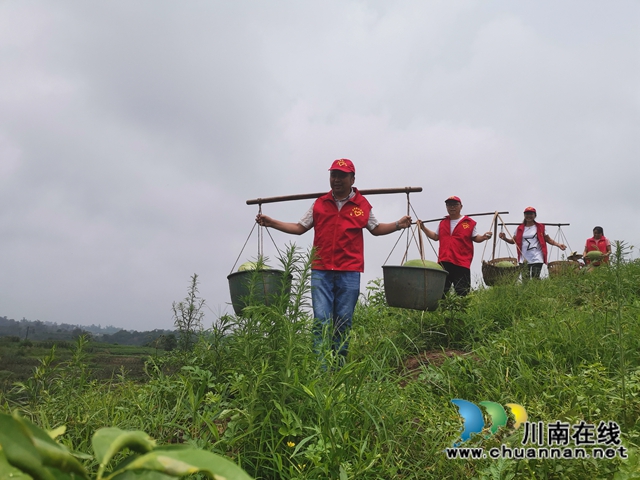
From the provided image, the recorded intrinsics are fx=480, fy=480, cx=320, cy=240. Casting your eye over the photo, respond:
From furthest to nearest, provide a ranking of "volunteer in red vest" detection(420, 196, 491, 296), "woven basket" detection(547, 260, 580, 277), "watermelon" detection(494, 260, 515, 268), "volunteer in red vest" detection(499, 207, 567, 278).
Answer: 1. "volunteer in red vest" detection(499, 207, 567, 278)
2. "woven basket" detection(547, 260, 580, 277)
3. "watermelon" detection(494, 260, 515, 268)
4. "volunteer in red vest" detection(420, 196, 491, 296)

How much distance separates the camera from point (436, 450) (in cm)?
240

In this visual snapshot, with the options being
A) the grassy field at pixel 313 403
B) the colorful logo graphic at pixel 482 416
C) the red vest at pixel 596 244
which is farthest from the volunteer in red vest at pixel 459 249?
the red vest at pixel 596 244

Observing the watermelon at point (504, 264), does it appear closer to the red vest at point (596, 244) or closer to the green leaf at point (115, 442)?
the red vest at point (596, 244)

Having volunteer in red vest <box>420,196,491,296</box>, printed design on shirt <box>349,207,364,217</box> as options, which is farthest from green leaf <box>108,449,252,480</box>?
volunteer in red vest <box>420,196,491,296</box>

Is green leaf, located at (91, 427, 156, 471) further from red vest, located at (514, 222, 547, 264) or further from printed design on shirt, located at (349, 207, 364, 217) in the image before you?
red vest, located at (514, 222, 547, 264)

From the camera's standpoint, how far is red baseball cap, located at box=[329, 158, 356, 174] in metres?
4.28

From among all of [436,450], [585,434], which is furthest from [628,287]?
[436,450]

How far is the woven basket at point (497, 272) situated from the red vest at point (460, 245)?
0.54m

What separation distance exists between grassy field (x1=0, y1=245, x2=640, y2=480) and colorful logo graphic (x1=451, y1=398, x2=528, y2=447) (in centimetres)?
4

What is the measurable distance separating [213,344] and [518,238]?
6859mm

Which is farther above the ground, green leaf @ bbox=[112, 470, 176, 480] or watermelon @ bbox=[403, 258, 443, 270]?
watermelon @ bbox=[403, 258, 443, 270]

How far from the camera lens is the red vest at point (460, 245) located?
20.7 feet

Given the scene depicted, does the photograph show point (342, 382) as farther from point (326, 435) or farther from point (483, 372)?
point (483, 372)

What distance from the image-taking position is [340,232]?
4230 millimetres
